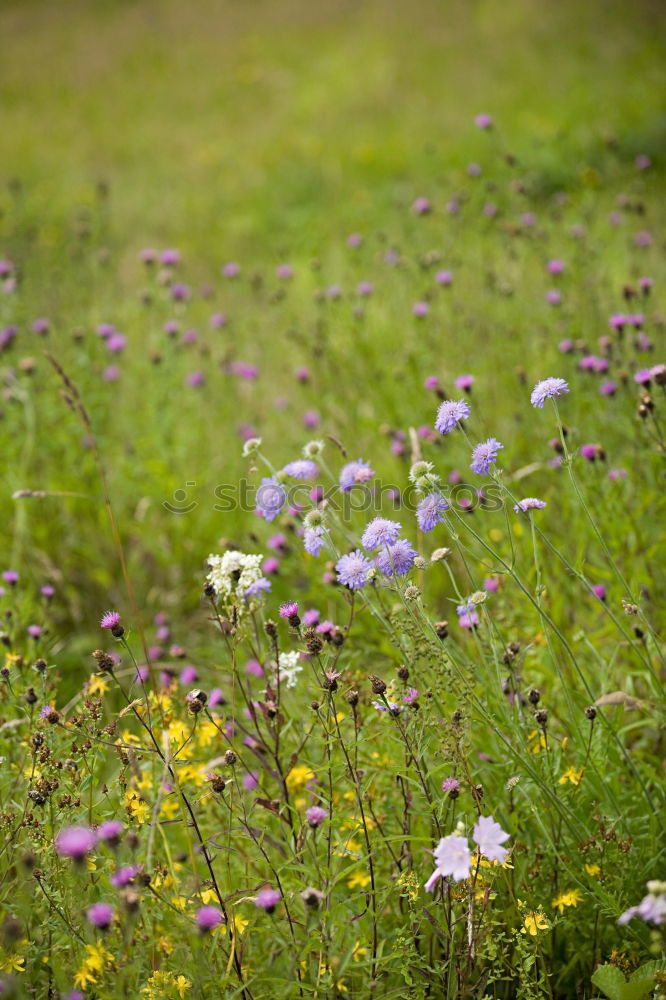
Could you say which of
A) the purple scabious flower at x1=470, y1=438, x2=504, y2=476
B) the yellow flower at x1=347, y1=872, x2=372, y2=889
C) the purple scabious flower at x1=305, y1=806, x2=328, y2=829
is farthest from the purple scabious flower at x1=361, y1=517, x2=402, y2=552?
the yellow flower at x1=347, y1=872, x2=372, y2=889

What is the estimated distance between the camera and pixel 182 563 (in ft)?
10.5

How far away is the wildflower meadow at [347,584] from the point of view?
1.33m

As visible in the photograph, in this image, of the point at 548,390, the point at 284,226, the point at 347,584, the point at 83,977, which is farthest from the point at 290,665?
the point at 284,226

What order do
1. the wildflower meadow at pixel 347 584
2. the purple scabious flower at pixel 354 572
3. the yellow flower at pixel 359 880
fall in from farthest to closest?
the yellow flower at pixel 359 880 < the purple scabious flower at pixel 354 572 < the wildflower meadow at pixel 347 584

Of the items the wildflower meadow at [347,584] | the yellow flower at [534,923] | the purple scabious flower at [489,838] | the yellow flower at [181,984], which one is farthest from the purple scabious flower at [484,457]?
the yellow flower at [181,984]

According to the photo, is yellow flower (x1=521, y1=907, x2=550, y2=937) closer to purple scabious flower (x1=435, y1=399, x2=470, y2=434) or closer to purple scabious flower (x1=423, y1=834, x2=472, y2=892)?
purple scabious flower (x1=423, y1=834, x2=472, y2=892)

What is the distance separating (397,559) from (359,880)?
69 cm

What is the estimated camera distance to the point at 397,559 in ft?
4.75

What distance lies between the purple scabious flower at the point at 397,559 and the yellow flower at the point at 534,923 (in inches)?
23.3

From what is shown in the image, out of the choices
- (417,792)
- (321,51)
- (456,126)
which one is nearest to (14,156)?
(321,51)

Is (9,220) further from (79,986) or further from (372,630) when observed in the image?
(79,986)

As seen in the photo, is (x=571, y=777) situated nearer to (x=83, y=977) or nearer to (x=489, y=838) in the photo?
(x=489, y=838)

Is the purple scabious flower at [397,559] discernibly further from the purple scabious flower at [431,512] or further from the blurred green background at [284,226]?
the blurred green background at [284,226]

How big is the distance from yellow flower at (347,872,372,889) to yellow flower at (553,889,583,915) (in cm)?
37
